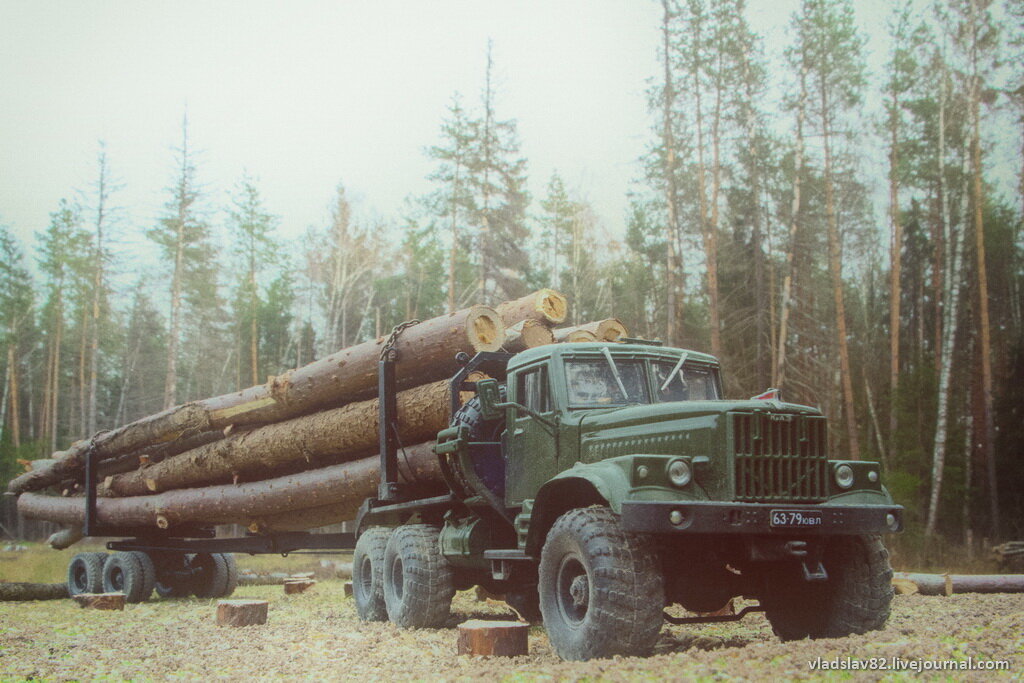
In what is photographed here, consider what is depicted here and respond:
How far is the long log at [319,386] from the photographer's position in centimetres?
1049

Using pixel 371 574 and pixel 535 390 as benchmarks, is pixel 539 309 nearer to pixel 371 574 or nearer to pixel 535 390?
pixel 535 390

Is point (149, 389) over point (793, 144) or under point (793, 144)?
under

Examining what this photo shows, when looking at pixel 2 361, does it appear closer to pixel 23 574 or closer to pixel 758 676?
pixel 23 574

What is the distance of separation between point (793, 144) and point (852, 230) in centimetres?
→ 343

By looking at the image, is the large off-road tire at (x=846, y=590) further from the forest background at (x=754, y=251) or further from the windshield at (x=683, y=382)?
the forest background at (x=754, y=251)

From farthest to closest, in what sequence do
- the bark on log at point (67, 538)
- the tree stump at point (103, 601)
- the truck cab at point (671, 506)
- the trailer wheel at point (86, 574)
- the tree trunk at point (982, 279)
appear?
the tree trunk at point (982, 279)
the bark on log at point (67, 538)
the trailer wheel at point (86, 574)
the tree stump at point (103, 601)
the truck cab at point (671, 506)

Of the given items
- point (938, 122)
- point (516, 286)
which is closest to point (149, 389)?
point (516, 286)

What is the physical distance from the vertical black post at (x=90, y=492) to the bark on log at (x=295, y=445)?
1.55 ft

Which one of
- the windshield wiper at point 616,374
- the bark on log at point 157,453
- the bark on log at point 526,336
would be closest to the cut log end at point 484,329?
the bark on log at point 526,336

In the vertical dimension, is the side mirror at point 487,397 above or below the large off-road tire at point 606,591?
above

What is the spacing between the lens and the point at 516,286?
97.7 feet

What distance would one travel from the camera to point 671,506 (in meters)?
6.20

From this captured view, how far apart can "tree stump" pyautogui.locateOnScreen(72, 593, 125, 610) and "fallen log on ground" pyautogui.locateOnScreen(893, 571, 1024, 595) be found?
36.3ft

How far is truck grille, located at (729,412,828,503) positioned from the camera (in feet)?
21.5
